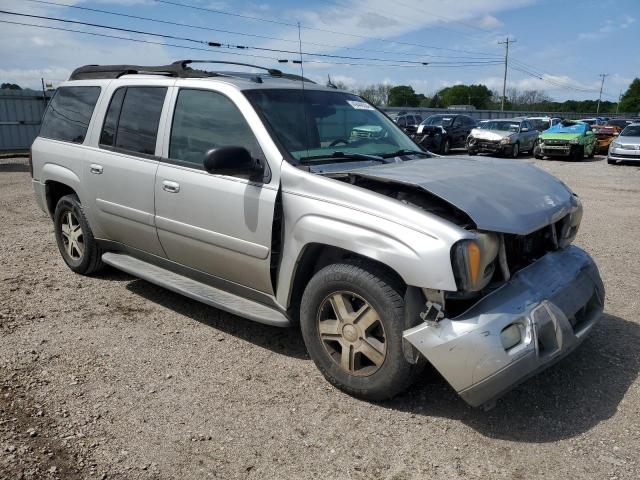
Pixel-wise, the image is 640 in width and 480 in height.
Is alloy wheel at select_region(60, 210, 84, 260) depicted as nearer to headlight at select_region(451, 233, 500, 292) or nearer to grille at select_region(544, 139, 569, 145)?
headlight at select_region(451, 233, 500, 292)

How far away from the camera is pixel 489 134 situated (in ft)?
70.9

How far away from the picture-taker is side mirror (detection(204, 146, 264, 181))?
3461 mm

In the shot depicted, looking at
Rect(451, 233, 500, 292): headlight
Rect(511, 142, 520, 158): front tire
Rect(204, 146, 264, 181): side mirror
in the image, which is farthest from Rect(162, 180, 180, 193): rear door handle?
Rect(511, 142, 520, 158): front tire

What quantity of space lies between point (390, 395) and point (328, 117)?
83.4 inches

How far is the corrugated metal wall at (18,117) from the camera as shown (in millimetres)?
20938

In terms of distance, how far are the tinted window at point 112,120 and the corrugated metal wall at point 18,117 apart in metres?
18.7

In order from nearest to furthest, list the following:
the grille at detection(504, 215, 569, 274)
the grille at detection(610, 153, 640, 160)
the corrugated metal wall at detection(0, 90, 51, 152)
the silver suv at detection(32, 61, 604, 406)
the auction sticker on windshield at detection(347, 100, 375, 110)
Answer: the silver suv at detection(32, 61, 604, 406) < the grille at detection(504, 215, 569, 274) < the auction sticker on windshield at detection(347, 100, 375, 110) < the grille at detection(610, 153, 640, 160) < the corrugated metal wall at detection(0, 90, 51, 152)

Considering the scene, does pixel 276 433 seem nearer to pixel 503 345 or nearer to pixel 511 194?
pixel 503 345

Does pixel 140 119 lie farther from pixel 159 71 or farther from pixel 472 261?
pixel 472 261

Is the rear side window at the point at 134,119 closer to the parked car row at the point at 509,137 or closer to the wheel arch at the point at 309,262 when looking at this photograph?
the wheel arch at the point at 309,262

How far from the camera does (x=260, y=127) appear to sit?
377 centimetres

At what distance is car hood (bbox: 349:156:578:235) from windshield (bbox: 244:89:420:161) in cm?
40

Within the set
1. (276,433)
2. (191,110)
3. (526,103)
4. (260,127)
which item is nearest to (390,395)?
(276,433)

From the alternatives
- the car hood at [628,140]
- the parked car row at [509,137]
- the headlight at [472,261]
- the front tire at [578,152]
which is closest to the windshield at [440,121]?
the parked car row at [509,137]
